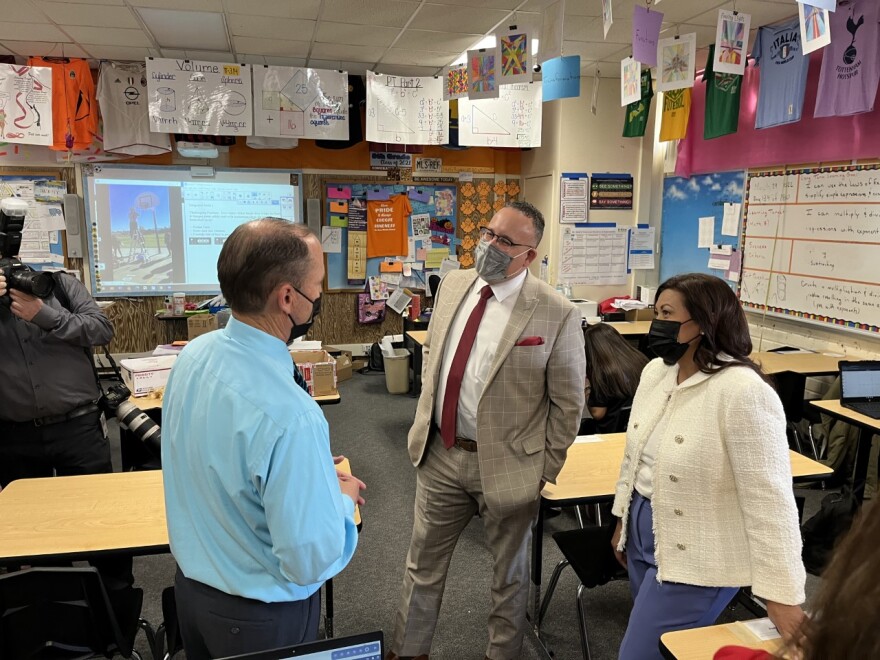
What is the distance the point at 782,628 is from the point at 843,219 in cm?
362

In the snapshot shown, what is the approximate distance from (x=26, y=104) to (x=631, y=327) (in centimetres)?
525

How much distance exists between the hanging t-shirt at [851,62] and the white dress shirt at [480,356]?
295cm

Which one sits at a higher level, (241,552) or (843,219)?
(843,219)

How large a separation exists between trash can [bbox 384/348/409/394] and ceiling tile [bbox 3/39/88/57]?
3.62 m

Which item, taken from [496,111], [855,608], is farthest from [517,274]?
[496,111]

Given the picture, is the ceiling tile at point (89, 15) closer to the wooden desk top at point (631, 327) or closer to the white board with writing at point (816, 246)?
the wooden desk top at point (631, 327)

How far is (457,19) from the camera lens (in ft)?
14.1

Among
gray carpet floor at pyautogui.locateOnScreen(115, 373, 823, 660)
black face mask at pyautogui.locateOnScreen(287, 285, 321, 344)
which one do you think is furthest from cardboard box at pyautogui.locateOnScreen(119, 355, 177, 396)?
black face mask at pyautogui.locateOnScreen(287, 285, 321, 344)

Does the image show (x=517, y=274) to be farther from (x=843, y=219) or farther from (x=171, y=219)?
(x=171, y=219)

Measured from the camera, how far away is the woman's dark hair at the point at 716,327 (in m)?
1.60

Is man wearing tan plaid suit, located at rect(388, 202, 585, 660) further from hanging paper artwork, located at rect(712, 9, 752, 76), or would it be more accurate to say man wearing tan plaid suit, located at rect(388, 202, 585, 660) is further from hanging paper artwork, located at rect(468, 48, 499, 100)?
hanging paper artwork, located at rect(468, 48, 499, 100)

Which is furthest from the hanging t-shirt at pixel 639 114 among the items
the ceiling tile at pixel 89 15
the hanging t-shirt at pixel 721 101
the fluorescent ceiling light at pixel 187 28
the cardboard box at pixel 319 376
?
the ceiling tile at pixel 89 15

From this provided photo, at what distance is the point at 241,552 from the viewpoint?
117 centimetres

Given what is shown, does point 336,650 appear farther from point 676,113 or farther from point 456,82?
point 676,113
